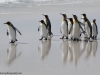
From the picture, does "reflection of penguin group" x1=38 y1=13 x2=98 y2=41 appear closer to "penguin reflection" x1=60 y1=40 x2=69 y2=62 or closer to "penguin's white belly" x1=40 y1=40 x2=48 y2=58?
"penguin reflection" x1=60 y1=40 x2=69 y2=62

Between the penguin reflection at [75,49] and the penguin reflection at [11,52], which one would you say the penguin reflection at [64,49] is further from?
the penguin reflection at [11,52]

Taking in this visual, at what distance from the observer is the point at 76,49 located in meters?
9.66

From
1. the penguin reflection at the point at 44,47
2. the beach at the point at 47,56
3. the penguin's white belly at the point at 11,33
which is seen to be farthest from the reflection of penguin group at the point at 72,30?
the penguin reflection at the point at 44,47

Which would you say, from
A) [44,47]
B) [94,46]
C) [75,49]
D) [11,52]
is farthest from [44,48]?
[94,46]

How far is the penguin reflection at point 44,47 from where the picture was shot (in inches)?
361

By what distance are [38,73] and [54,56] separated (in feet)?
5.84

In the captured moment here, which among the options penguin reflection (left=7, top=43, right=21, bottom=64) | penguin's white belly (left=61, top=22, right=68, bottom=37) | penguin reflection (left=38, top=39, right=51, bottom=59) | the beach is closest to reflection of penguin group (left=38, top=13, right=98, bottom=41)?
penguin's white belly (left=61, top=22, right=68, bottom=37)

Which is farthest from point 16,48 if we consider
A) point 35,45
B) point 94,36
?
point 94,36

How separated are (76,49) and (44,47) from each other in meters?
1.03

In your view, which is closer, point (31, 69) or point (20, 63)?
point (31, 69)

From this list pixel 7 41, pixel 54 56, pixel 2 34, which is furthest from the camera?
pixel 2 34

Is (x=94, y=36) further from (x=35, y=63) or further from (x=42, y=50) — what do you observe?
(x=35, y=63)

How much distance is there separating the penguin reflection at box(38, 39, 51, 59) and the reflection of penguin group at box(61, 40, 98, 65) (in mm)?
440

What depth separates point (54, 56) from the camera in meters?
8.73
